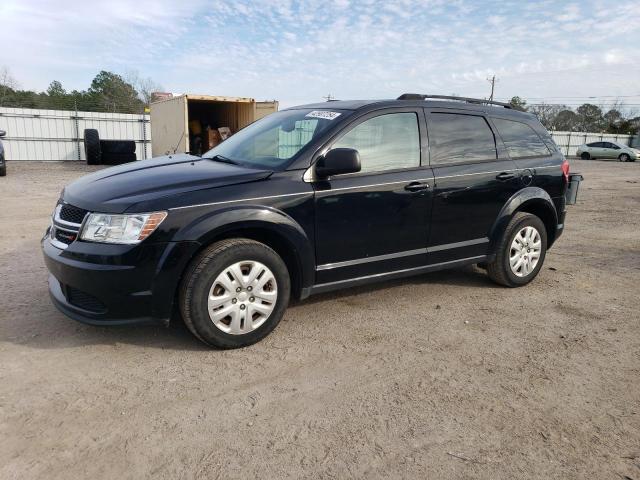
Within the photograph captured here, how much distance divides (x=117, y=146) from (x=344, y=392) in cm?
2012

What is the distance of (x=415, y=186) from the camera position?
392cm

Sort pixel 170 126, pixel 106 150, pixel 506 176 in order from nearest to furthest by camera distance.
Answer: pixel 506 176, pixel 170 126, pixel 106 150

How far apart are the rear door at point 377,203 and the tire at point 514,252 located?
98 cm

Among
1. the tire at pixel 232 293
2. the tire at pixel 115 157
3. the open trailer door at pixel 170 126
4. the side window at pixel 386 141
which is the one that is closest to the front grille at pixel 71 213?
the tire at pixel 232 293

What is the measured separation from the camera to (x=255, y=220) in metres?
3.22

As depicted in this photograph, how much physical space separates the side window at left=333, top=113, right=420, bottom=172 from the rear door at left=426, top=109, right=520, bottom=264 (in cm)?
19

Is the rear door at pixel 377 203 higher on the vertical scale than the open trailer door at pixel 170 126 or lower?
lower

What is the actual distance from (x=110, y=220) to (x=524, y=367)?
9.44 ft

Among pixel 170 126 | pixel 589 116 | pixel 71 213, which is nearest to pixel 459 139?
pixel 71 213

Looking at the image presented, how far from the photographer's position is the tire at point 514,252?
15.1 feet

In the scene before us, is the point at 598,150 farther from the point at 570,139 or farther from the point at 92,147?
the point at 92,147

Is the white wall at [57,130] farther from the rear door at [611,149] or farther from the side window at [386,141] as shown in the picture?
the rear door at [611,149]

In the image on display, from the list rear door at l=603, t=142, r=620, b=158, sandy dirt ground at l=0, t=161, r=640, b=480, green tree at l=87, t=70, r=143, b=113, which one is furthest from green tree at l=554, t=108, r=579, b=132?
sandy dirt ground at l=0, t=161, r=640, b=480

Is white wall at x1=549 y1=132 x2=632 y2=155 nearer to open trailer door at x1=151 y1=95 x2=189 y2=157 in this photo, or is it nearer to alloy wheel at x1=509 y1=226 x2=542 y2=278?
open trailer door at x1=151 y1=95 x2=189 y2=157
